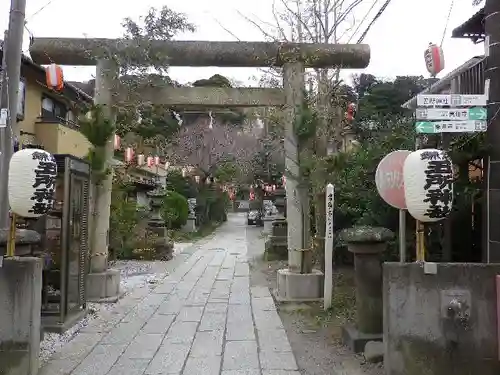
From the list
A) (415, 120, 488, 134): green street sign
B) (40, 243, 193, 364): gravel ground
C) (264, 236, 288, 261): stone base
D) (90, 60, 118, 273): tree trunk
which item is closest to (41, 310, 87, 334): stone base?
(40, 243, 193, 364): gravel ground

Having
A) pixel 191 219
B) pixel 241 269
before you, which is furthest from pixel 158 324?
pixel 191 219

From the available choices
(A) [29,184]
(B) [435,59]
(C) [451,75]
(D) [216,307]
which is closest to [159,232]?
(D) [216,307]

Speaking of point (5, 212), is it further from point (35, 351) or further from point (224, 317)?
point (224, 317)

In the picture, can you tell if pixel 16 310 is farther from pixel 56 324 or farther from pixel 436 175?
pixel 436 175

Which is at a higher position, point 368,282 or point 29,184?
point 29,184

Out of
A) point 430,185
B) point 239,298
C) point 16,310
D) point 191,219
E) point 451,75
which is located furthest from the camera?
point 191,219

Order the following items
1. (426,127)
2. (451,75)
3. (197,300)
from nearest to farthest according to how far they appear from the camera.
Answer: (426,127) < (197,300) < (451,75)

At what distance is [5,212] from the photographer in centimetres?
668

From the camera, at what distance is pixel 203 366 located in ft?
17.1

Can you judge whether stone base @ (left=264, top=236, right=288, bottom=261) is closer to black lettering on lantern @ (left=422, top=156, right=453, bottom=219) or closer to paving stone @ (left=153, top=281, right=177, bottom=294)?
paving stone @ (left=153, top=281, right=177, bottom=294)

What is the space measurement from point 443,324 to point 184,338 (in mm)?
3452

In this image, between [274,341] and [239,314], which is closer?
[274,341]

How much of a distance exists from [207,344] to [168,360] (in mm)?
747

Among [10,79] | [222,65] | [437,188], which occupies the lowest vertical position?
[437,188]
